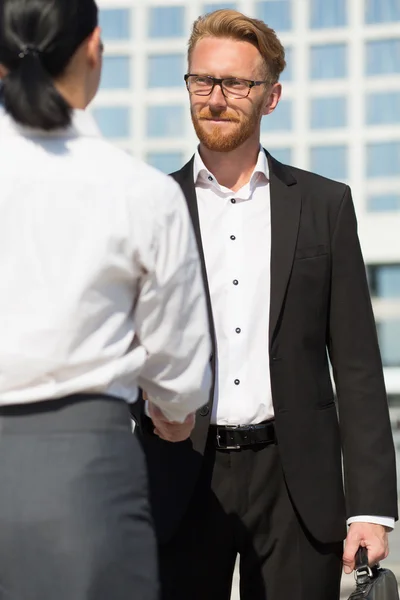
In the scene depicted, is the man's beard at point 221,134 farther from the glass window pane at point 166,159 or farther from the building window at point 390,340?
the glass window pane at point 166,159

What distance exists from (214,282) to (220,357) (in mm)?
190

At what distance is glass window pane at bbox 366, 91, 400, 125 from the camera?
25.2 meters

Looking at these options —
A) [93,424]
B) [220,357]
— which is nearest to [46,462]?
[93,424]

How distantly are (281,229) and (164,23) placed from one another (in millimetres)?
23341

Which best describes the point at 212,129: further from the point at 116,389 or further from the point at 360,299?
the point at 116,389

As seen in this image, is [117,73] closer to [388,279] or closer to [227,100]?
[388,279]

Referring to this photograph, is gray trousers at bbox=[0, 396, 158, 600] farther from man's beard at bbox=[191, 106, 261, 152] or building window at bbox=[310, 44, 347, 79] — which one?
building window at bbox=[310, 44, 347, 79]

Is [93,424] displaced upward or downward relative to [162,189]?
downward

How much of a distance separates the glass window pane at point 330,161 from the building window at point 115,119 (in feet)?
12.5

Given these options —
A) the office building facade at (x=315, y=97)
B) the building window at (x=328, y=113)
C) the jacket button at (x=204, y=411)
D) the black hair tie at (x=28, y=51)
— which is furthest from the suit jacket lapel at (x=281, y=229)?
the building window at (x=328, y=113)

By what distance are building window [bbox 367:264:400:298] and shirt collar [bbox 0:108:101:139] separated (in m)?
24.5

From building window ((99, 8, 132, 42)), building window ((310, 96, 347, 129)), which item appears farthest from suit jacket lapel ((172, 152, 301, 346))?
building window ((99, 8, 132, 42))

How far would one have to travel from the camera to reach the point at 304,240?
309 cm

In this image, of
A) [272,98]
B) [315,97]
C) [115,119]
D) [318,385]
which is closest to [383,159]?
[315,97]
